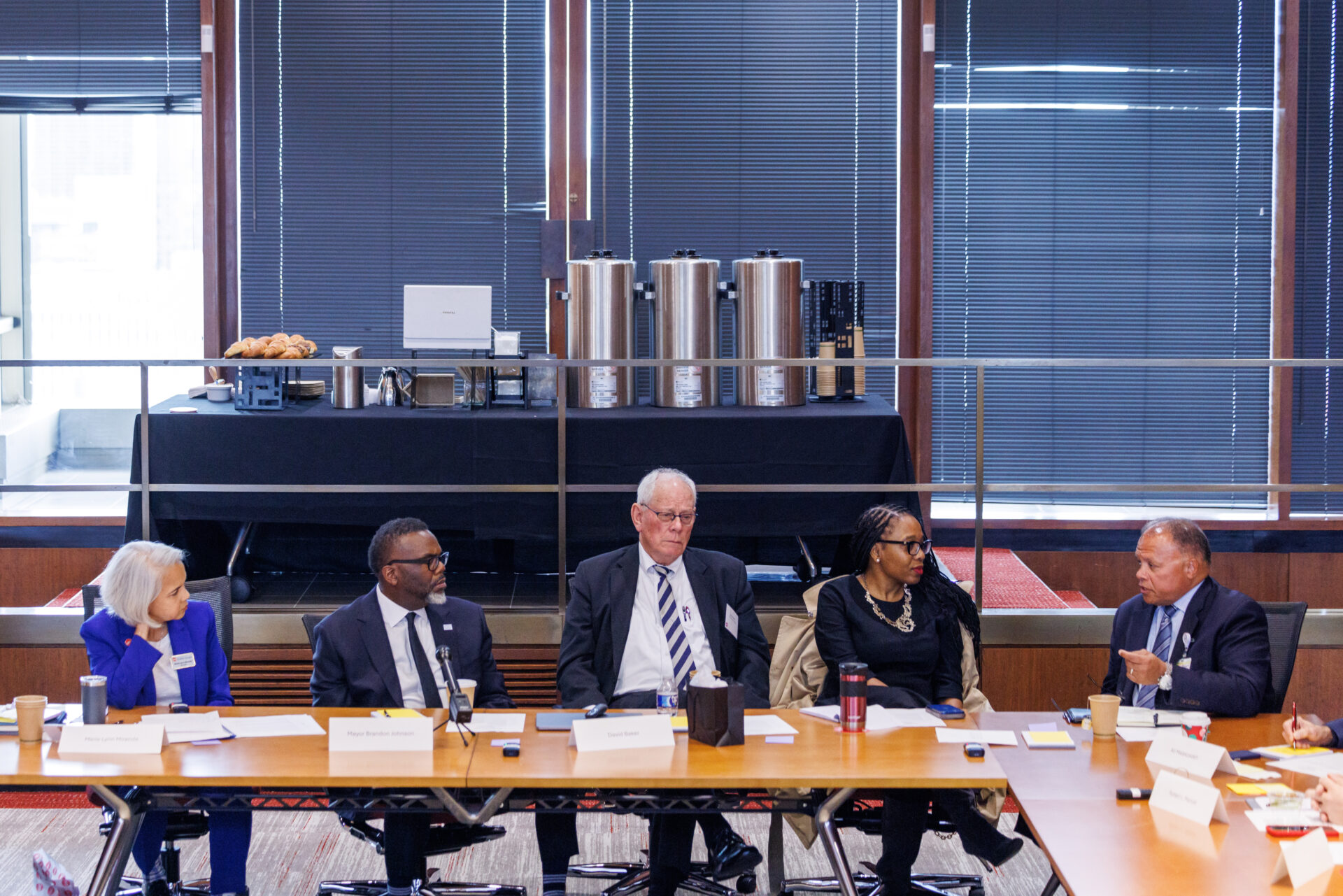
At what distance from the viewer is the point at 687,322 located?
186 inches

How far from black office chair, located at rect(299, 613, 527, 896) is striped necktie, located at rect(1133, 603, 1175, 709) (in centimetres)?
168

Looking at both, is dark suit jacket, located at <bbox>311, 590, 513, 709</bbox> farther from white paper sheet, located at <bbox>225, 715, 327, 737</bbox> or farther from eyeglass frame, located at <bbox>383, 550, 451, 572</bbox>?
white paper sheet, located at <bbox>225, 715, 327, 737</bbox>

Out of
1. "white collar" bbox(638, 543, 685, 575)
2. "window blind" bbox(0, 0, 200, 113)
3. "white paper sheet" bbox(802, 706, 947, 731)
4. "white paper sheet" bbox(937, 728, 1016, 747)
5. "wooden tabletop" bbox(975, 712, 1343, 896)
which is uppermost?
"window blind" bbox(0, 0, 200, 113)

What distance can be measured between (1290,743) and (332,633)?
2.30 m

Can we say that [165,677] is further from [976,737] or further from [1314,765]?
[1314,765]

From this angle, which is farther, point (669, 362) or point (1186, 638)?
point (669, 362)

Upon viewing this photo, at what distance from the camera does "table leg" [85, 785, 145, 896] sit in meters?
2.76

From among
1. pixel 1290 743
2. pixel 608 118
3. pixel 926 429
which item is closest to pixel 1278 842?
pixel 1290 743

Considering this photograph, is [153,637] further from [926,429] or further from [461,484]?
[926,429]

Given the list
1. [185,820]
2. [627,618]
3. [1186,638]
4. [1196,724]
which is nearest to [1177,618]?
[1186,638]

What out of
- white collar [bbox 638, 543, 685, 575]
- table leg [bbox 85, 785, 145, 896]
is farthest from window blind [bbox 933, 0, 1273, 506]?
table leg [bbox 85, 785, 145, 896]

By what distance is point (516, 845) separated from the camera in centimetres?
406

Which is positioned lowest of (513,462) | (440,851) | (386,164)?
(440,851)

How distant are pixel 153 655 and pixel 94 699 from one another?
304 mm
